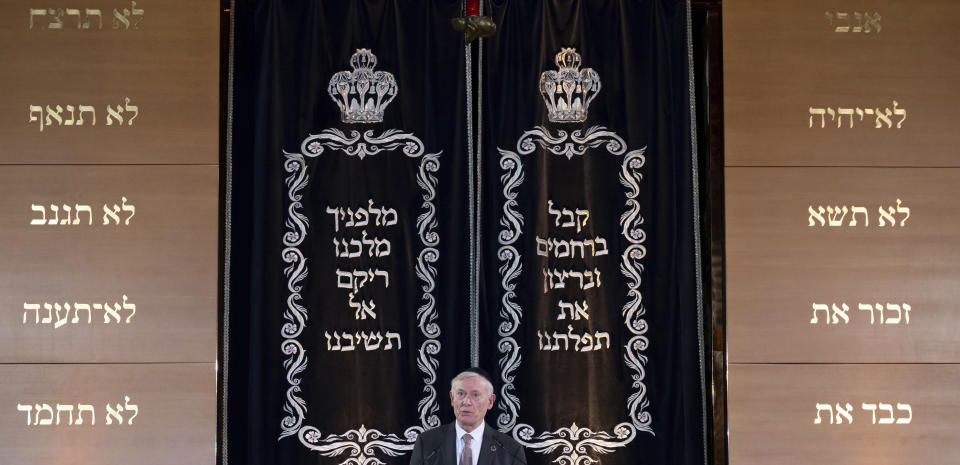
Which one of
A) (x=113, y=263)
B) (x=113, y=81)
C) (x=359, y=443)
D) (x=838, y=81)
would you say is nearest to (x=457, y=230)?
(x=359, y=443)

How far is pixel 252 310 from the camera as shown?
16.8 ft

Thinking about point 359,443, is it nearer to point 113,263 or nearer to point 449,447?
point 449,447

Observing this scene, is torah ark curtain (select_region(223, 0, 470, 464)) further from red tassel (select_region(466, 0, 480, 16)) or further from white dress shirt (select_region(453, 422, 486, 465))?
red tassel (select_region(466, 0, 480, 16))

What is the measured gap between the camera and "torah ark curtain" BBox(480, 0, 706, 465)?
5121mm

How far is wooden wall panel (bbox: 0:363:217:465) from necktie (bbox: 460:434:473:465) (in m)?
1.30

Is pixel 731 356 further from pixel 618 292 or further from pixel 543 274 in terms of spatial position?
pixel 543 274

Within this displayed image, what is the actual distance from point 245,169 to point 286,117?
0.30m

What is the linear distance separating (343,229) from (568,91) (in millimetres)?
1196

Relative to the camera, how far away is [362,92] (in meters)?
5.26

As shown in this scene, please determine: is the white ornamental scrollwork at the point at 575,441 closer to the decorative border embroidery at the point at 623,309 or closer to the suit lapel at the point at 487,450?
the decorative border embroidery at the point at 623,309

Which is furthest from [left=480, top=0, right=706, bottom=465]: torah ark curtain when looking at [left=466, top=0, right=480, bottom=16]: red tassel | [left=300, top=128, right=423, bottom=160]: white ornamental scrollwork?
[left=466, top=0, right=480, bottom=16]: red tassel

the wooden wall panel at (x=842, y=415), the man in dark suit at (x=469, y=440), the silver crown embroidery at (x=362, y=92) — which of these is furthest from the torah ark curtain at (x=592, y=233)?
the man in dark suit at (x=469, y=440)

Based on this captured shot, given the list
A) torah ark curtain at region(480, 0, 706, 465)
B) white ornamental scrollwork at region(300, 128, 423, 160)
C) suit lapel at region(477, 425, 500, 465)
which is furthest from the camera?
white ornamental scrollwork at region(300, 128, 423, 160)

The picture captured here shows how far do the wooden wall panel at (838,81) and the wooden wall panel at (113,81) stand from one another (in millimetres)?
2395
